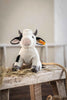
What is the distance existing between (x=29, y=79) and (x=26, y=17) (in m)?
1.37

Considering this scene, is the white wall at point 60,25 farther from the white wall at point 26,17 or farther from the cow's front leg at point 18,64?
the cow's front leg at point 18,64

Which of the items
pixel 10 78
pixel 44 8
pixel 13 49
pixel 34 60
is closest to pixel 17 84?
pixel 10 78

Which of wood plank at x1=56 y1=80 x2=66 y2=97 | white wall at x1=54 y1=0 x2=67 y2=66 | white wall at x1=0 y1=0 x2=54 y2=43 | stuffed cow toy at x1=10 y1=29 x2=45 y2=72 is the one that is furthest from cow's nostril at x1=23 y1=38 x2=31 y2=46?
white wall at x1=54 y1=0 x2=67 y2=66

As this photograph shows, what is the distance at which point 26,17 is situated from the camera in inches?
72.4

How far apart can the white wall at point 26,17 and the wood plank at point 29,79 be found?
1.12 m

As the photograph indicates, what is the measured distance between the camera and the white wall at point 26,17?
171 centimetres

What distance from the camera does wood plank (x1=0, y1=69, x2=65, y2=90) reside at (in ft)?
1.84

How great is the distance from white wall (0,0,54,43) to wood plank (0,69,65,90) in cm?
112

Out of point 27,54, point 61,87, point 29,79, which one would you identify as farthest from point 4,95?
point 61,87

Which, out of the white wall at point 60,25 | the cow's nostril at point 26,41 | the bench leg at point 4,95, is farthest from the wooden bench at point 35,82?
the white wall at point 60,25

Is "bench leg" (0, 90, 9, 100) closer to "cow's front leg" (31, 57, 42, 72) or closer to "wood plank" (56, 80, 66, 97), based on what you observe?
"cow's front leg" (31, 57, 42, 72)

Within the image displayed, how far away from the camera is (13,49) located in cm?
175

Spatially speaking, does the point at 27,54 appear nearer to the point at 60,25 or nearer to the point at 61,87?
the point at 61,87

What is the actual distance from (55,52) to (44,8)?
0.69 meters
